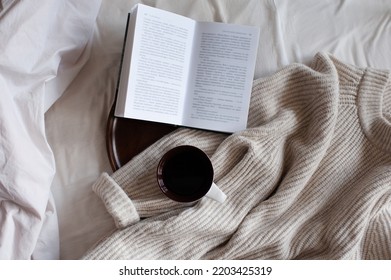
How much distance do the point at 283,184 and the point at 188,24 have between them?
1.12ft

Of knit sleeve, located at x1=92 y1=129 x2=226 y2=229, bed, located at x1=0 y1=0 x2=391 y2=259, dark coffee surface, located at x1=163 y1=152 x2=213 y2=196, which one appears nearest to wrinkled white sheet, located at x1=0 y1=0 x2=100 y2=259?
bed, located at x1=0 y1=0 x2=391 y2=259

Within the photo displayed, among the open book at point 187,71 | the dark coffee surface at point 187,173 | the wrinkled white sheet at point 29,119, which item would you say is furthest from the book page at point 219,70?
the wrinkled white sheet at point 29,119

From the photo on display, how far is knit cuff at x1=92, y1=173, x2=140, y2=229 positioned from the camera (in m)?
0.67

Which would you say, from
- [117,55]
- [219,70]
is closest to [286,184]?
[219,70]

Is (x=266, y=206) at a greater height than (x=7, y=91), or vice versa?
(x=7, y=91)

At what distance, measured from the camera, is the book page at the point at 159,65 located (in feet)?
2.28

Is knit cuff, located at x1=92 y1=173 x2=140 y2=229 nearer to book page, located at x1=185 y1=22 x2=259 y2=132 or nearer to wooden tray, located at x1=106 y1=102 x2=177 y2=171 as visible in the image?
wooden tray, located at x1=106 y1=102 x2=177 y2=171

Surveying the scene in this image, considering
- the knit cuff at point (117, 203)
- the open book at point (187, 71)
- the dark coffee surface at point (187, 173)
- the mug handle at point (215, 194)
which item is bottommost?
the knit cuff at point (117, 203)

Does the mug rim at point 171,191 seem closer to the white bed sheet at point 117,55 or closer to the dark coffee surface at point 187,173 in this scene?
the dark coffee surface at point 187,173

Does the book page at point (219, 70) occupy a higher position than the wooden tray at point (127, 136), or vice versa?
the book page at point (219, 70)

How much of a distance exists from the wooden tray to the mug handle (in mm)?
147

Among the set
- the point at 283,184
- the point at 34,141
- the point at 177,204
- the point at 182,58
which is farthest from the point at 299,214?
the point at 34,141
